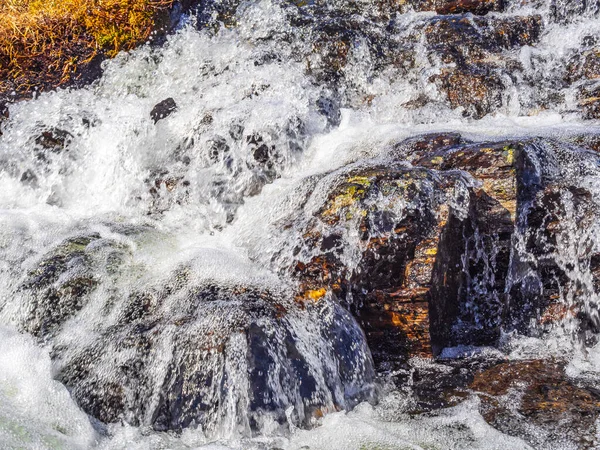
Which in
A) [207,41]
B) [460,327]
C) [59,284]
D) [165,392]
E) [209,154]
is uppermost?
[207,41]

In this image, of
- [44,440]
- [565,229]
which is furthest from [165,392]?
[565,229]

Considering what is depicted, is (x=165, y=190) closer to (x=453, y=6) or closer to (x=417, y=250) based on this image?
(x=417, y=250)

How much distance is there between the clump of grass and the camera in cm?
856

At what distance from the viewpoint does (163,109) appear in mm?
8062

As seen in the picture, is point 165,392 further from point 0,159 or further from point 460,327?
point 0,159

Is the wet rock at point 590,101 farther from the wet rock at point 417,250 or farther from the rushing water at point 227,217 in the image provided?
the wet rock at point 417,250

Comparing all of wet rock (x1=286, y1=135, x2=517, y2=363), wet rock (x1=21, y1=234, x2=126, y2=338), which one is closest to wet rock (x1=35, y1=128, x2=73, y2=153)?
wet rock (x1=21, y1=234, x2=126, y2=338)

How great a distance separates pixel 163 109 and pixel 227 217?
83.6 inches

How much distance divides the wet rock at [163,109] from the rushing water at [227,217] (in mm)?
87

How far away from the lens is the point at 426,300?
15.3 feet

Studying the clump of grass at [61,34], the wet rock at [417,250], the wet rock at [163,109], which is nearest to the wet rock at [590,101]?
the wet rock at [417,250]

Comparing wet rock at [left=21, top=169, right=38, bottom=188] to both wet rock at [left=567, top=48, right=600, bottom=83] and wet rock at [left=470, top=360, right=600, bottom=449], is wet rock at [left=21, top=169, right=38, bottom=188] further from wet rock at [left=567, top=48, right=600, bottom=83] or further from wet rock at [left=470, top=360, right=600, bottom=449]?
wet rock at [left=567, top=48, right=600, bottom=83]

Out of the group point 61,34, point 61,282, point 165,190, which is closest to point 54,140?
point 165,190

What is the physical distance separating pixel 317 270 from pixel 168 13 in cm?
622
